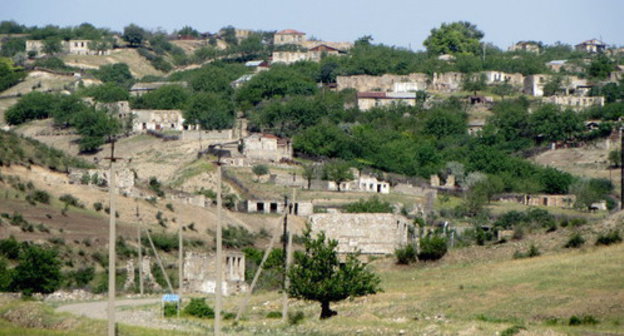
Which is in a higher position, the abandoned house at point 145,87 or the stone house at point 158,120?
the abandoned house at point 145,87

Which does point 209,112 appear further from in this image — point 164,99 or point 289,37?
point 289,37

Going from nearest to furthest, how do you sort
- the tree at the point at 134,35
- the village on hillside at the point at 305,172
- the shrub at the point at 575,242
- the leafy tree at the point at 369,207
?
the village on hillside at the point at 305,172, the shrub at the point at 575,242, the leafy tree at the point at 369,207, the tree at the point at 134,35

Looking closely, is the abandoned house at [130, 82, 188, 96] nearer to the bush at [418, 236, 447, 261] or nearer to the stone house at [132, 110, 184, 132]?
the stone house at [132, 110, 184, 132]

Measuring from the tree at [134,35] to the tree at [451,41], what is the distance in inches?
1195

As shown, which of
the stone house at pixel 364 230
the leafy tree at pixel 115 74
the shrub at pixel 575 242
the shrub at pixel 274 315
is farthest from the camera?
the leafy tree at pixel 115 74

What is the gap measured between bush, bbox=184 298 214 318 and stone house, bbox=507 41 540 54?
430 feet

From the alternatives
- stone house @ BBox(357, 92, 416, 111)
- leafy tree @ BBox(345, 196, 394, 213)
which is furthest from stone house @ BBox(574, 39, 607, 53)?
leafy tree @ BBox(345, 196, 394, 213)

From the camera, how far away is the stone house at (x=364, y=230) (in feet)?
205

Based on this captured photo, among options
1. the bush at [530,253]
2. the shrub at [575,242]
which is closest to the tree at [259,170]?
the bush at [530,253]

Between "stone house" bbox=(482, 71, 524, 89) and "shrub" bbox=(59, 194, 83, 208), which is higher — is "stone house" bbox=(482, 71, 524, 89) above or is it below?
above

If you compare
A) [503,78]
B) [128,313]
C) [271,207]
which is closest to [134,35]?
[503,78]

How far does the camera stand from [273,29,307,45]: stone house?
177 meters

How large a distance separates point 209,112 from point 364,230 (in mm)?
55471

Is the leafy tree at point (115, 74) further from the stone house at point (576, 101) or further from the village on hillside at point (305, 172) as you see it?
the stone house at point (576, 101)
